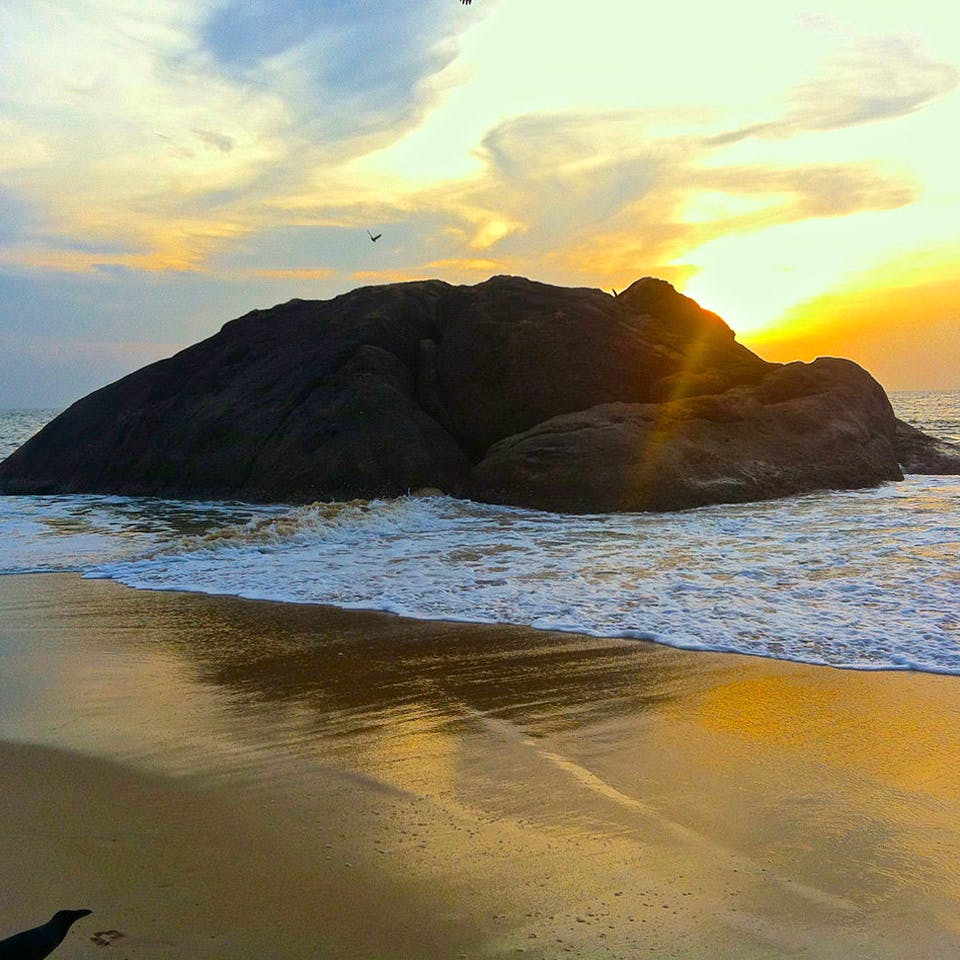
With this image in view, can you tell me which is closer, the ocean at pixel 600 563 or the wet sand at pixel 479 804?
the wet sand at pixel 479 804

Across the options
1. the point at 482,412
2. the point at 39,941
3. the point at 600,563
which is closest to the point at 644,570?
the point at 600,563

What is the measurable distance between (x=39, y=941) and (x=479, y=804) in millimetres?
1547

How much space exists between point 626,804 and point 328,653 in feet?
9.52

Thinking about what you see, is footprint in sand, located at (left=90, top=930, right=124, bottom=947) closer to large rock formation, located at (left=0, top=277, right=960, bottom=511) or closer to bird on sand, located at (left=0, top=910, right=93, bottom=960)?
bird on sand, located at (left=0, top=910, right=93, bottom=960)

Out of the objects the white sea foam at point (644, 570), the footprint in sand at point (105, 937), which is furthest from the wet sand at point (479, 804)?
the white sea foam at point (644, 570)

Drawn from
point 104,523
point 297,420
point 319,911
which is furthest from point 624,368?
point 319,911

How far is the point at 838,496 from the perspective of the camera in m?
13.4

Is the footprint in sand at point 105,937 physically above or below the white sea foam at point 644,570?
below

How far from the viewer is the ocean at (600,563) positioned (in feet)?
20.5

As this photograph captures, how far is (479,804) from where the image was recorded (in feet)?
11.0

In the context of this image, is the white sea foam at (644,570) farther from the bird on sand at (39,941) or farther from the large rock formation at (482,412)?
the bird on sand at (39,941)

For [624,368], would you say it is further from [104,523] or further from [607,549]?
[104,523]

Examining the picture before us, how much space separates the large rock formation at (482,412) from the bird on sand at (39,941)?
34.8 ft

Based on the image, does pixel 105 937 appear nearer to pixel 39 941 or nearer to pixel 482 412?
pixel 39 941
